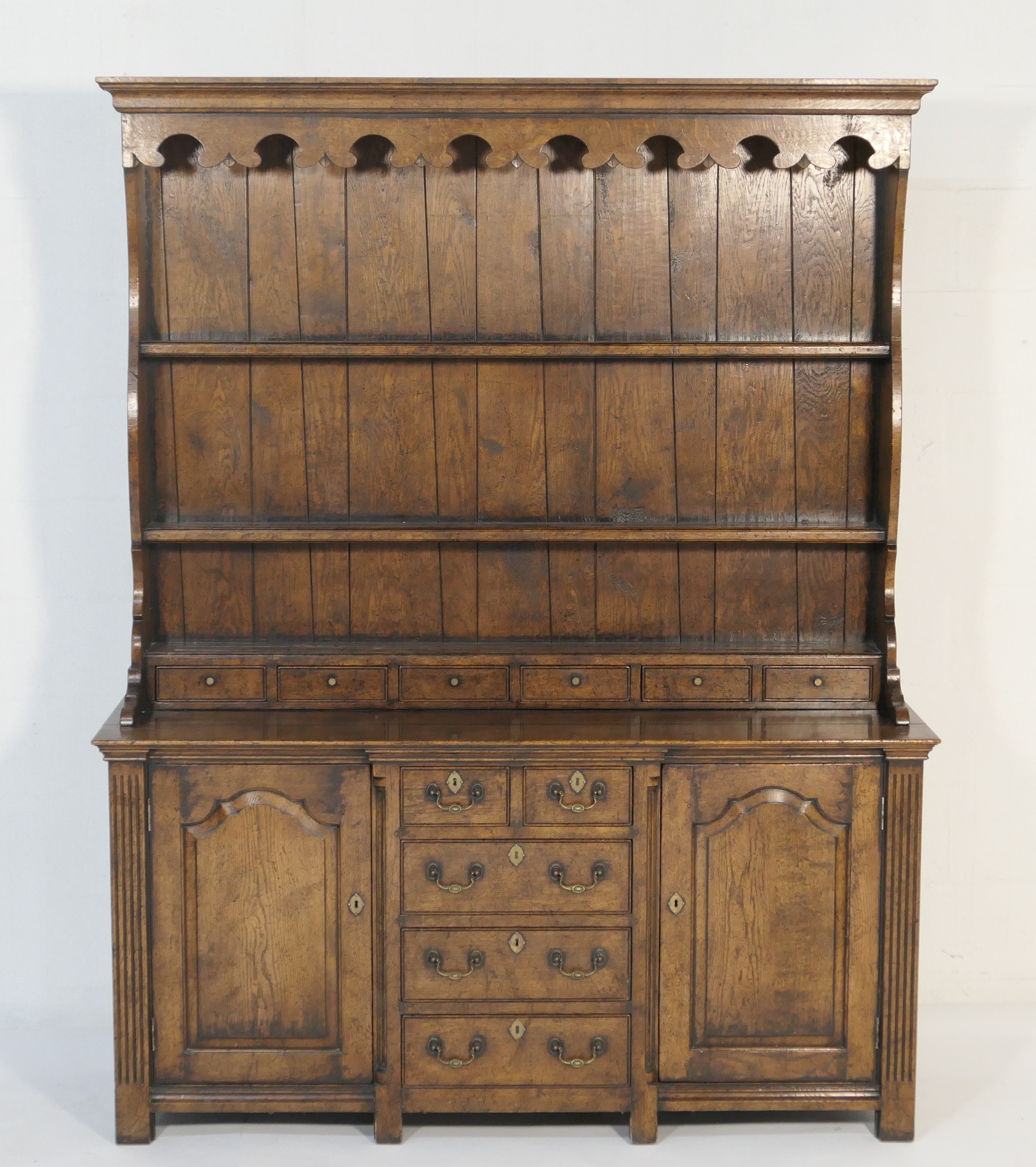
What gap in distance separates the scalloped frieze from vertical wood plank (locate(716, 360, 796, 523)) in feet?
1.73

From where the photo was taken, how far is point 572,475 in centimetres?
330

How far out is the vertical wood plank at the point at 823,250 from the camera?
3199 millimetres

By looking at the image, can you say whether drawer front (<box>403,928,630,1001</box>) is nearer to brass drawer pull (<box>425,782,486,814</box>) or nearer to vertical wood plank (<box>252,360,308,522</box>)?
brass drawer pull (<box>425,782,486,814</box>)

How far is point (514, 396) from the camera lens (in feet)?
10.8

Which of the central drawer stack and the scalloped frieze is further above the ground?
the scalloped frieze

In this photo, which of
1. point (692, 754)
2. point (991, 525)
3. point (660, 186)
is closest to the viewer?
point (692, 754)

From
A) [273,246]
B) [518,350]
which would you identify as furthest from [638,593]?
[273,246]

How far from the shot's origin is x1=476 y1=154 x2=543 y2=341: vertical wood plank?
3.21 m

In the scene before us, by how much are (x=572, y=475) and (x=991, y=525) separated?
1198 mm

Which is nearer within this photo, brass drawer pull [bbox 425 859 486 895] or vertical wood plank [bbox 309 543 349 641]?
brass drawer pull [bbox 425 859 486 895]

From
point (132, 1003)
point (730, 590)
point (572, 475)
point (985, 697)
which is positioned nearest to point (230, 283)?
point (572, 475)

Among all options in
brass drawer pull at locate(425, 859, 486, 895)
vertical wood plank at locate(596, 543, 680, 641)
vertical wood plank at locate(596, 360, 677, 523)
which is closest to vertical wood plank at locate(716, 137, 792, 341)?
vertical wood plank at locate(596, 360, 677, 523)

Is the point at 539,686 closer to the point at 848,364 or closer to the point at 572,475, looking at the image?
the point at 572,475

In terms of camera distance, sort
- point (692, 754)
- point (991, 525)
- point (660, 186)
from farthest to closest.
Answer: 1. point (991, 525)
2. point (660, 186)
3. point (692, 754)
